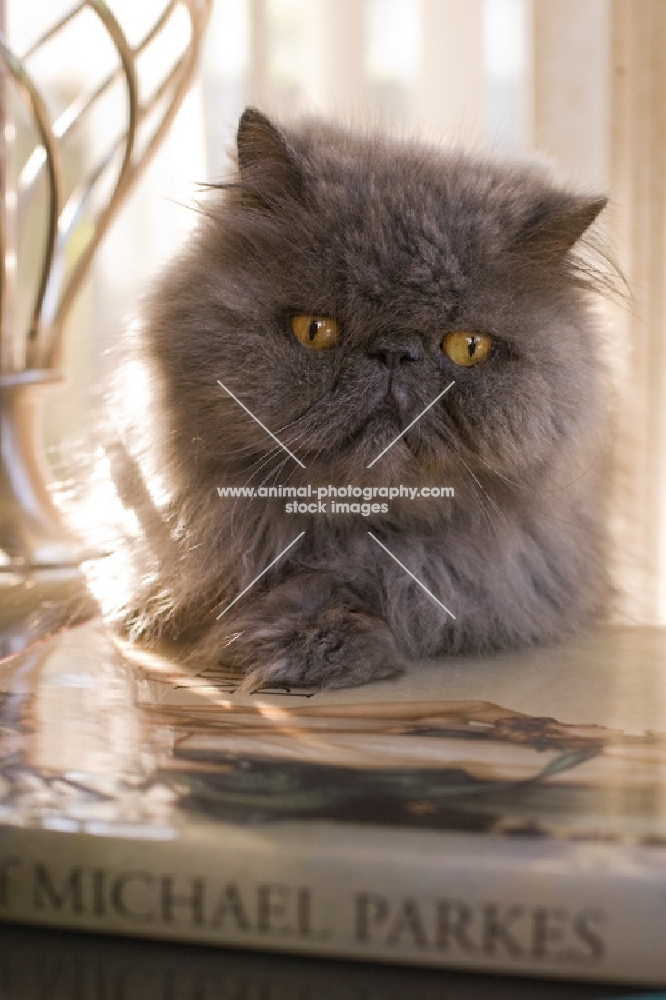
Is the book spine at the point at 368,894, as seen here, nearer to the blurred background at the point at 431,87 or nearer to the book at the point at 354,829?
the book at the point at 354,829

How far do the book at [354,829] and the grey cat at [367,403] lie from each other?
0.11 meters

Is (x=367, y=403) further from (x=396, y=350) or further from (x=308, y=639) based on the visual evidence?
(x=308, y=639)

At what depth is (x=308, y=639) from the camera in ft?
2.19

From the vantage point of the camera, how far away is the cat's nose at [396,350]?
2.10ft

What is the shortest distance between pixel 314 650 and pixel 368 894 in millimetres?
259

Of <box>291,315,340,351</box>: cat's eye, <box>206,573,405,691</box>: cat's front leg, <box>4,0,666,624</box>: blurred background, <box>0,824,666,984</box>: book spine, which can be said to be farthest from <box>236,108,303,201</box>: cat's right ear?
<box>4,0,666,624</box>: blurred background

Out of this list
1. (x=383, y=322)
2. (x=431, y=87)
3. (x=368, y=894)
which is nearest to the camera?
(x=368, y=894)

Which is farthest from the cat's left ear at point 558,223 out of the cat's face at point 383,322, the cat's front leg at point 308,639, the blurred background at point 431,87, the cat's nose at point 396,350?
the blurred background at point 431,87

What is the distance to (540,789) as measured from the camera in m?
0.48

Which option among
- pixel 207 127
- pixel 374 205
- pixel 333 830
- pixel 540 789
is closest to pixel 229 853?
pixel 333 830

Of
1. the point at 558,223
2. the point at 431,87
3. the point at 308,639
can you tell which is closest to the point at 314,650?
the point at 308,639

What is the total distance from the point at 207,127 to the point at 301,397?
3.27 ft

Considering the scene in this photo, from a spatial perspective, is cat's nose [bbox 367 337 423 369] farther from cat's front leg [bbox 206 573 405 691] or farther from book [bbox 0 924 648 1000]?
book [bbox 0 924 648 1000]

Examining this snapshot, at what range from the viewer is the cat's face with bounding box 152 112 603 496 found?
2.12ft
